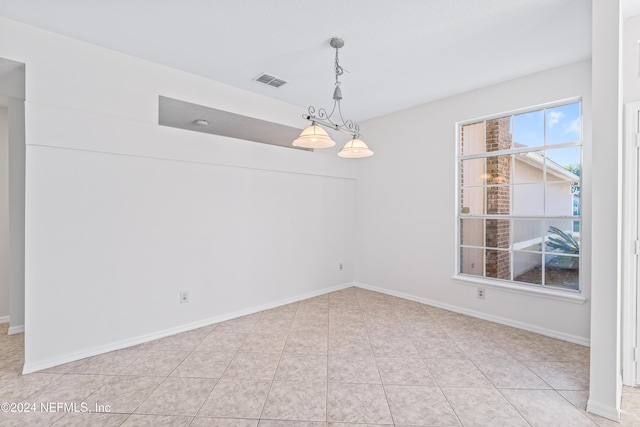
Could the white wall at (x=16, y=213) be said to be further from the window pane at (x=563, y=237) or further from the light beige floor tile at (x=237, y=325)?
the window pane at (x=563, y=237)

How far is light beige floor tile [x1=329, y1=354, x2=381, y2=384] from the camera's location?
230cm

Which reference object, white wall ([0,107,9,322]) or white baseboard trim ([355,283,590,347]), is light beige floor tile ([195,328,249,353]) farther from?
white wall ([0,107,9,322])

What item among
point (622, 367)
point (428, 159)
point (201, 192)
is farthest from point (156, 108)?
point (622, 367)

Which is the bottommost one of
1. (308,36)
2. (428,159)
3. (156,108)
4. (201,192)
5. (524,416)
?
(524,416)

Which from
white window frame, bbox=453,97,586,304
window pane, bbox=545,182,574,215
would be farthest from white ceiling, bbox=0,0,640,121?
window pane, bbox=545,182,574,215

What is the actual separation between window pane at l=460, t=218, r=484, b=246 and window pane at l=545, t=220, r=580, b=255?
69cm

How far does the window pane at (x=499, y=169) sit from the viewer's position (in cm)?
352

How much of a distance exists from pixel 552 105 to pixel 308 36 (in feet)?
8.92

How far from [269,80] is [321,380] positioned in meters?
3.14

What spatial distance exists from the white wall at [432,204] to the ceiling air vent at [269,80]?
191 cm

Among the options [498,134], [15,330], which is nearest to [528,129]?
[498,134]

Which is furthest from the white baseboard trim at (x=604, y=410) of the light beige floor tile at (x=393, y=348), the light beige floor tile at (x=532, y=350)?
the light beige floor tile at (x=393, y=348)

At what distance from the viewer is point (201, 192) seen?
10.9 ft

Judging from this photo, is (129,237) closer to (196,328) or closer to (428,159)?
(196,328)
